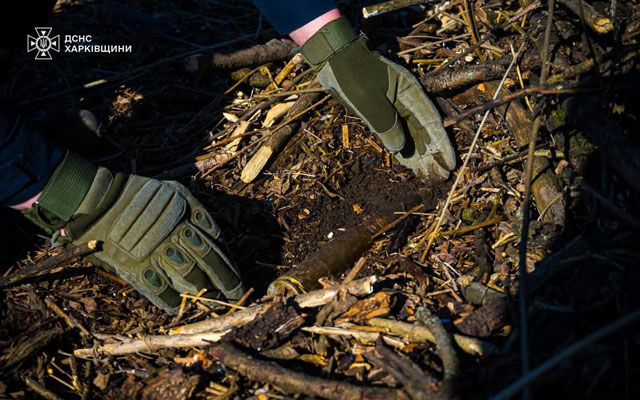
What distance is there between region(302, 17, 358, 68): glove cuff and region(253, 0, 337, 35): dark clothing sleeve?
9 cm

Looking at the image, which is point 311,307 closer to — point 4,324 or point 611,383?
point 611,383

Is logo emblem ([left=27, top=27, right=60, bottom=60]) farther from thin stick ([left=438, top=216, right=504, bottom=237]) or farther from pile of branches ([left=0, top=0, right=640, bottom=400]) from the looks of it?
thin stick ([left=438, top=216, right=504, bottom=237])

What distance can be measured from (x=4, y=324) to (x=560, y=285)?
2.50 m

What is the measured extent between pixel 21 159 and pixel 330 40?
1.59m

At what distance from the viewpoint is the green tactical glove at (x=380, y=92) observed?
2852 mm

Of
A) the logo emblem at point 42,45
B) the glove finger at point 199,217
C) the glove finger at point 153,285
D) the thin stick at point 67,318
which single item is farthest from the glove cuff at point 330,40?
the logo emblem at point 42,45

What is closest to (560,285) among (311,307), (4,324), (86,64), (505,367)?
(505,367)

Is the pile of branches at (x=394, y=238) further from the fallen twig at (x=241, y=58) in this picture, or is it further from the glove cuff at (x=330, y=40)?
the glove cuff at (x=330, y=40)

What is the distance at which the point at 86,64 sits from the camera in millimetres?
4160

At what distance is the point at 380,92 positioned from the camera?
9.56 feet

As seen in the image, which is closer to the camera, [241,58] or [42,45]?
[241,58]

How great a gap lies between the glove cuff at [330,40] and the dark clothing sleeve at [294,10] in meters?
0.09

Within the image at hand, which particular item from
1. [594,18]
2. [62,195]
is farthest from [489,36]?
[62,195]

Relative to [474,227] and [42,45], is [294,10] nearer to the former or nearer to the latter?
[474,227]
